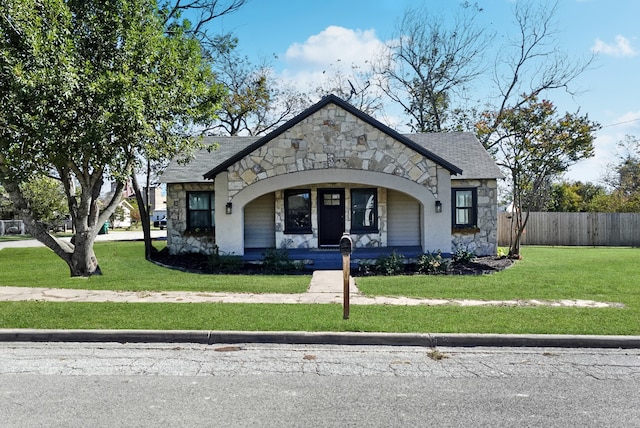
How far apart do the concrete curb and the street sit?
15 centimetres

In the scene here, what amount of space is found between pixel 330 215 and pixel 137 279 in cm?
680

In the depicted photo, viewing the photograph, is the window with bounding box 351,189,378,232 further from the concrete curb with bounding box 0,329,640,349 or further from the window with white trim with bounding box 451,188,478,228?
the concrete curb with bounding box 0,329,640,349

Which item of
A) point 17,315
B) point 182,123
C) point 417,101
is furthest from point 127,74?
point 417,101

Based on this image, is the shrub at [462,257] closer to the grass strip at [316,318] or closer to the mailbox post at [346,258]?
the grass strip at [316,318]

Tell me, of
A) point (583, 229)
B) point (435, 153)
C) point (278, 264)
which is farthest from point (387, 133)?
point (583, 229)

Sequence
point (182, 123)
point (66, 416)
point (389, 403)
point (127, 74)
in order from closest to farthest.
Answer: point (66, 416)
point (389, 403)
point (127, 74)
point (182, 123)

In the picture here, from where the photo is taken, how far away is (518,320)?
721 cm

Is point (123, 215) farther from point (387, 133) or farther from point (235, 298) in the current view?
point (235, 298)

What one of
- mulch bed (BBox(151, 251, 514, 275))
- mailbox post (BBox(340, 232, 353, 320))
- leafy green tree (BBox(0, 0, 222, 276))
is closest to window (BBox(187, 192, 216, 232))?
mulch bed (BBox(151, 251, 514, 275))

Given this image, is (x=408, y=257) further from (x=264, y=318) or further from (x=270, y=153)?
(x=264, y=318)

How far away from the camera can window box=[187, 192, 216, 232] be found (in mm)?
16812

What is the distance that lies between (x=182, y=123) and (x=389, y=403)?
1006 cm

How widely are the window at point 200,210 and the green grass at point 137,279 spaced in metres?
2.13

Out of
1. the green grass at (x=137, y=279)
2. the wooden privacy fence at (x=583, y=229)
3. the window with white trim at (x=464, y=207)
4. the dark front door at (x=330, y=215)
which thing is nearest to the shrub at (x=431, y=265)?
the green grass at (x=137, y=279)
